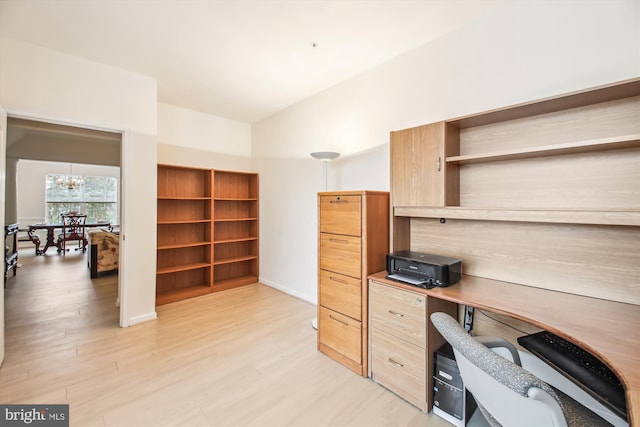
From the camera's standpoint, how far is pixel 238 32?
2.28 metres

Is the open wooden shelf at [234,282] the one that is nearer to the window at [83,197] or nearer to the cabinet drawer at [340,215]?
the cabinet drawer at [340,215]

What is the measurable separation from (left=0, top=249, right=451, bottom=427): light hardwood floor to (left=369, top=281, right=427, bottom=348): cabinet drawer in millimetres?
468

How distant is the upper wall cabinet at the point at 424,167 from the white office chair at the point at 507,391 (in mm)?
1034

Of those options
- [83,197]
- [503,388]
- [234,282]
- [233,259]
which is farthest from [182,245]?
[83,197]

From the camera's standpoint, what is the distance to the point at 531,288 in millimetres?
1755

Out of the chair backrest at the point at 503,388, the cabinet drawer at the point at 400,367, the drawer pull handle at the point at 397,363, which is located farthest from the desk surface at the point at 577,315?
the drawer pull handle at the point at 397,363

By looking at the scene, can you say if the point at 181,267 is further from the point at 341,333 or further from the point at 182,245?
the point at 341,333

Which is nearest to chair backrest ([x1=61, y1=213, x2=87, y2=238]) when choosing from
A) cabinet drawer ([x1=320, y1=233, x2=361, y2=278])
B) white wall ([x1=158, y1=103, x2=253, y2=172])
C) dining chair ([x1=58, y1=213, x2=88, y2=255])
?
dining chair ([x1=58, y1=213, x2=88, y2=255])

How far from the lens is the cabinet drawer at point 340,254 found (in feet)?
7.06

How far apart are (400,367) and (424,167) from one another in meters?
1.44

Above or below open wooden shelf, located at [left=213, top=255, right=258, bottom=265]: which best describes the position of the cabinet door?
above

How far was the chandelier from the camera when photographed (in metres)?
8.28

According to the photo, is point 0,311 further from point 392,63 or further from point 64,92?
point 392,63

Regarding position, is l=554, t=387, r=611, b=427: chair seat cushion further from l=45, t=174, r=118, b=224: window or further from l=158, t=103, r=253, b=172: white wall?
l=45, t=174, r=118, b=224: window
